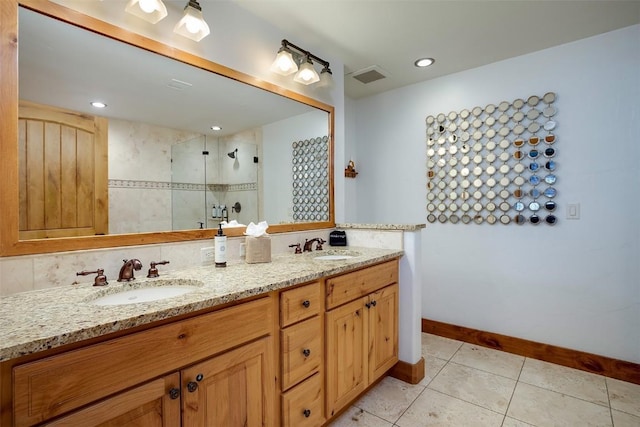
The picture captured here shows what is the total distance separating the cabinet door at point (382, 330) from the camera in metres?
1.84

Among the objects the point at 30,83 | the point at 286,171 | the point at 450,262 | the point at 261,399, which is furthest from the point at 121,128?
the point at 450,262

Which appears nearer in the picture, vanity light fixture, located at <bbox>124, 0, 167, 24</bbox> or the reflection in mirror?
the reflection in mirror

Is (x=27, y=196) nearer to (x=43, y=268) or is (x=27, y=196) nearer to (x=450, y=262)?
(x=43, y=268)

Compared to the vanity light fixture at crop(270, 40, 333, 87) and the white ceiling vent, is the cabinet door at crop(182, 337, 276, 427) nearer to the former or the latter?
the vanity light fixture at crop(270, 40, 333, 87)

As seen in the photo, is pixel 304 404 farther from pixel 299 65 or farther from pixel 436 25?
pixel 436 25

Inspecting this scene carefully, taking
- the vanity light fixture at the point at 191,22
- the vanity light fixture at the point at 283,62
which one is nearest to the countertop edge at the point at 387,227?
the vanity light fixture at the point at 283,62

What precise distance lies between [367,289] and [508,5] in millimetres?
1915

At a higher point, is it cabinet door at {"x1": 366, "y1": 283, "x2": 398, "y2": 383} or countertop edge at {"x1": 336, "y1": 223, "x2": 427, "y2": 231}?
countertop edge at {"x1": 336, "y1": 223, "x2": 427, "y2": 231}

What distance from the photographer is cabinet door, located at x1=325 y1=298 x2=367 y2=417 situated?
5.08 feet

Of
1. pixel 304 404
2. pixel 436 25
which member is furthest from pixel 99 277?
pixel 436 25

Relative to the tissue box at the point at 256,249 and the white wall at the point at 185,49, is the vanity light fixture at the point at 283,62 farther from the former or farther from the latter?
the tissue box at the point at 256,249

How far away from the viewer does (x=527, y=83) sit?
2.47 m

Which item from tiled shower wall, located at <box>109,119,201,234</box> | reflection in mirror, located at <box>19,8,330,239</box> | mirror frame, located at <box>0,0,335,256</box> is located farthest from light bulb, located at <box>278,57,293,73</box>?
tiled shower wall, located at <box>109,119,201,234</box>

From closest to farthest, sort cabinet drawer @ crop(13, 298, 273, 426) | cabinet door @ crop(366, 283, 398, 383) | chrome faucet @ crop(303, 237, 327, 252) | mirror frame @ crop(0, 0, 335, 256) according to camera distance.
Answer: cabinet drawer @ crop(13, 298, 273, 426) → mirror frame @ crop(0, 0, 335, 256) → cabinet door @ crop(366, 283, 398, 383) → chrome faucet @ crop(303, 237, 327, 252)
